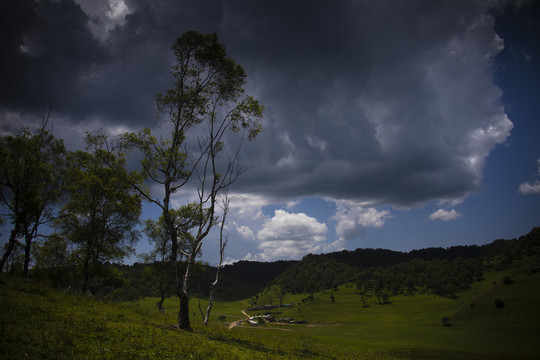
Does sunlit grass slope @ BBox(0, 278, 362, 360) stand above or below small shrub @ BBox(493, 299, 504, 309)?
above

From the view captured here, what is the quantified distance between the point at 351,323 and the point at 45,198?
5032 inches

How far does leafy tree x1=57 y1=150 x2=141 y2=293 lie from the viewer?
33.4 m

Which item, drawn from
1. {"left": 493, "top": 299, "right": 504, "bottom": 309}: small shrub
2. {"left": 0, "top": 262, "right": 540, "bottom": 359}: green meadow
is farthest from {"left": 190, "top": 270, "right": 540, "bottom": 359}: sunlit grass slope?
{"left": 493, "top": 299, "right": 504, "bottom": 309}: small shrub

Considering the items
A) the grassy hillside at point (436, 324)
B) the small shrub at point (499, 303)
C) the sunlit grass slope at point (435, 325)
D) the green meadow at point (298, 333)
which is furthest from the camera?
the small shrub at point (499, 303)

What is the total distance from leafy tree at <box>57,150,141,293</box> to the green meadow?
39.3 ft

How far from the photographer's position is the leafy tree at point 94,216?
3341 cm

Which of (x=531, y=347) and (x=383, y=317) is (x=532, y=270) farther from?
(x=531, y=347)

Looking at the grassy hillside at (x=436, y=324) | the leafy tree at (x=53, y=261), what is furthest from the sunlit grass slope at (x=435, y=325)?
the leafy tree at (x=53, y=261)

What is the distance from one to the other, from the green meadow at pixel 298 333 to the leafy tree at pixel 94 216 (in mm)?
11969

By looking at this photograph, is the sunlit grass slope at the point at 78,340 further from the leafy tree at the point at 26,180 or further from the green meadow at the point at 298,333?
the leafy tree at the point at 26,180

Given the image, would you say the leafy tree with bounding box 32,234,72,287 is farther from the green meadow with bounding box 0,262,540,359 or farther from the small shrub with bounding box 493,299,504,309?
the small shrub with bounding box 493,299,504,309

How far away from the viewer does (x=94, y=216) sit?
3519 cm

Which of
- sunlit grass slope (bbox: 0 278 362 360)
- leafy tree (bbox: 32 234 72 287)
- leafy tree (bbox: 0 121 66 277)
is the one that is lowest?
sunlit grass slope (bbox: 0 278 362 360)

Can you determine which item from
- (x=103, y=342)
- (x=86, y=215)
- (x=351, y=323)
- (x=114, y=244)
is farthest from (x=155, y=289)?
(x=351, y=323)
